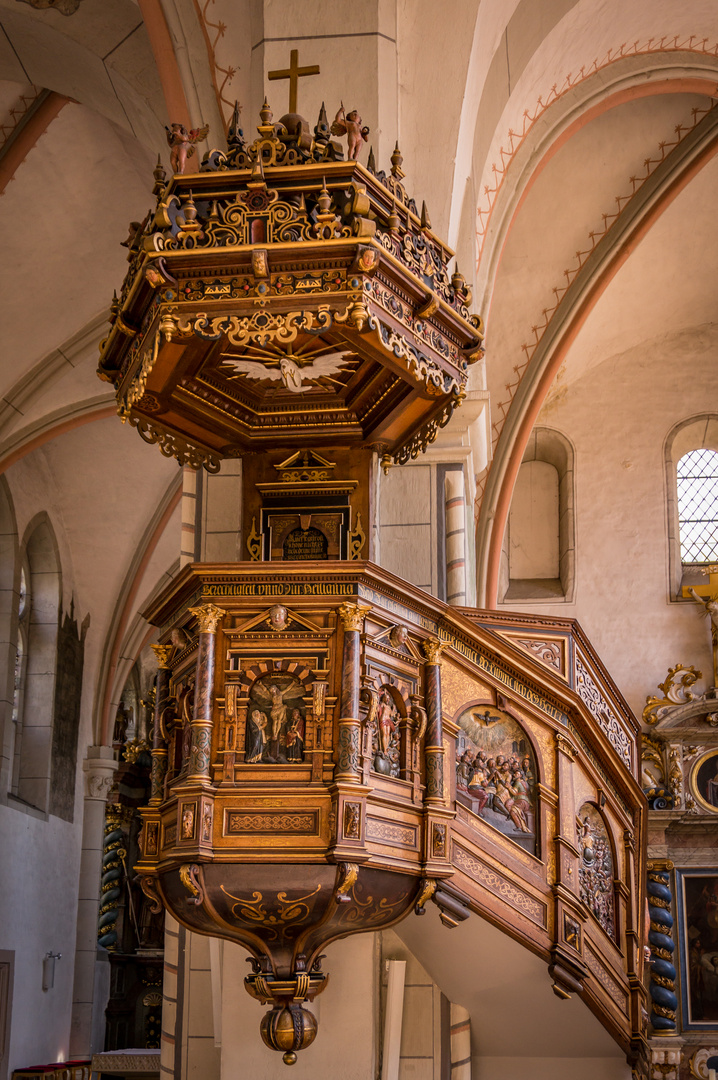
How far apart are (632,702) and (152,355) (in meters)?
9.77

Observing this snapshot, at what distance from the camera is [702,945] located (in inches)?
520

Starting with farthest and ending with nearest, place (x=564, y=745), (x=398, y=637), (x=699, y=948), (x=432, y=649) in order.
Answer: (x=699, y=948) < (x=564, y=745) < (x=432, y=649) < (x=398, y=637)

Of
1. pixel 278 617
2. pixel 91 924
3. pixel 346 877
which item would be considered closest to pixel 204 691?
pixel 278 617

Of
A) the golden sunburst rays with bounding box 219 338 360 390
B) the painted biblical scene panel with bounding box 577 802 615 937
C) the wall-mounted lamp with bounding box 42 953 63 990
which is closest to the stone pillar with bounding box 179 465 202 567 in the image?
the golden sunburst rays with bounding box 219 338 360 390

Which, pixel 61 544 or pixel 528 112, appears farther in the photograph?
pixel 61 544

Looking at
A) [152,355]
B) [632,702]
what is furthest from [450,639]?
[632,702]

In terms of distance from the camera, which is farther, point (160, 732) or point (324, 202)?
point (160, 732)

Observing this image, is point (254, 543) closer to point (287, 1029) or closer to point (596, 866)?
point (287, 1029)

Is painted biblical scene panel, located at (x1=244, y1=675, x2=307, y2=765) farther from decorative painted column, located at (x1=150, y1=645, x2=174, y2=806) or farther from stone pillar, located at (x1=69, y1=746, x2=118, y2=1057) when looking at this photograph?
stone pillar, located at (x1=69, y1=746, x2=118, y2=1057)

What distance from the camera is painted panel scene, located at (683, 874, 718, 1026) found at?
1292 cm

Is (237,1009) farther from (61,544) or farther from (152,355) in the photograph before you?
(61,544)

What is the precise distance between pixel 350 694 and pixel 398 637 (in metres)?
0.47

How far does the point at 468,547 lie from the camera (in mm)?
8453

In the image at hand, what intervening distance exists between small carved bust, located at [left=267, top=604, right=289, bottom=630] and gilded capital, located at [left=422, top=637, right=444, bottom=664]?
71cm
